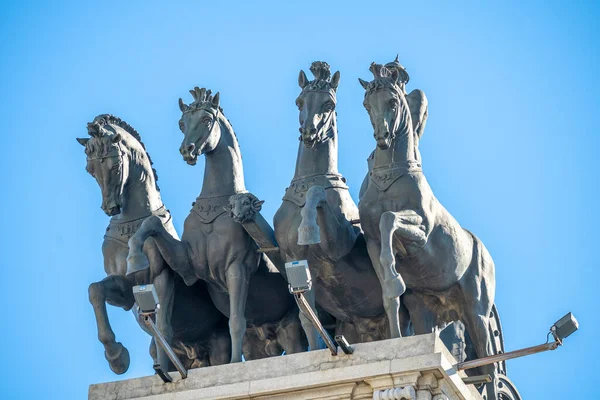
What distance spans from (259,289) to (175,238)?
127 centimetres

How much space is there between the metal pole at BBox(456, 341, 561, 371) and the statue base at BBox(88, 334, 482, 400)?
0.19 metres

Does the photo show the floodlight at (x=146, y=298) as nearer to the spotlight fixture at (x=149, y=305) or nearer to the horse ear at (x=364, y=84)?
the spotlight fixture at (x=149, y=305)

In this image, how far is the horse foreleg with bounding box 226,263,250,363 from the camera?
29812 millimetres

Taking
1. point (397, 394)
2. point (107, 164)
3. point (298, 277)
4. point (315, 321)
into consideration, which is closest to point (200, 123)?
point (107, 164)

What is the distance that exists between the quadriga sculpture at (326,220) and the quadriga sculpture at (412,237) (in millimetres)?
397

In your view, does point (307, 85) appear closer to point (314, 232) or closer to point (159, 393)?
point (314, 232)

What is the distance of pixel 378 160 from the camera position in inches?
1177

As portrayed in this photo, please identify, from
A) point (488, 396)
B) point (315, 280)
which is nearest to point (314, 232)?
point (315, 280)

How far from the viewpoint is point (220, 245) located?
30.3 meters

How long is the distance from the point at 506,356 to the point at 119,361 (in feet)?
16.4

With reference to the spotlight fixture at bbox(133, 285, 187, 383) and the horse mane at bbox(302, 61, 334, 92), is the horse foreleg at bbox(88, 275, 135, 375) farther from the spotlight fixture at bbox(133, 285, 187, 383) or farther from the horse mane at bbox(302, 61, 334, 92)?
→ the horse mane at bbox(302, 61, 334, 92)

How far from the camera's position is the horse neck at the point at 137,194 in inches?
1218

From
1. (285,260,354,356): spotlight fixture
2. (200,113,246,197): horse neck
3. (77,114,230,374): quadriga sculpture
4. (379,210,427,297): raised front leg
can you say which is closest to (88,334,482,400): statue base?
(285,260,354,356): spotlight fixture

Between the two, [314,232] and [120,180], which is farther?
[120,180]
